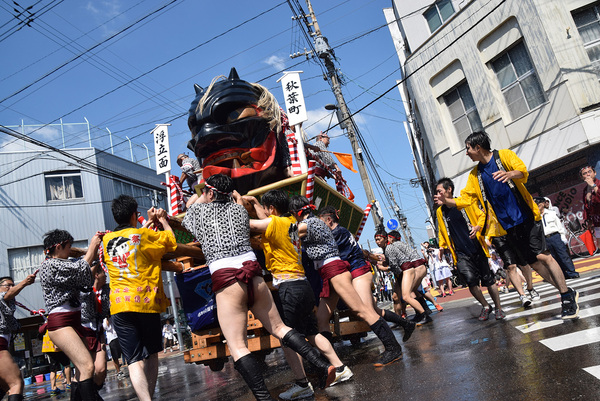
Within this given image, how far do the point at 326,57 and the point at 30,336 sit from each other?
18102mm

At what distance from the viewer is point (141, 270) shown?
11.7 ft

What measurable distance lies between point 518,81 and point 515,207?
11657mm

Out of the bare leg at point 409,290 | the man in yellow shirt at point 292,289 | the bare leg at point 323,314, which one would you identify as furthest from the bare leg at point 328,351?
the bare leg at point 409,290

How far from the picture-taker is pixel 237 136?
6.02m

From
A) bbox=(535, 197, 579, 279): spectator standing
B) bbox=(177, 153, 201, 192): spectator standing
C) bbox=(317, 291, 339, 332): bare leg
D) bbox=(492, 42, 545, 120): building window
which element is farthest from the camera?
bbox=(492, 42, 545, 120): building window

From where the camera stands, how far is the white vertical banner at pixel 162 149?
362 inches

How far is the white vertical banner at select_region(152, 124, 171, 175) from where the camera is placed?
30.2 feet

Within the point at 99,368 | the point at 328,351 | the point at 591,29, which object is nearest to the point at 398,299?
the point at 328,351

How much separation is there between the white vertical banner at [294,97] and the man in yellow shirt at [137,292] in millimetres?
3822

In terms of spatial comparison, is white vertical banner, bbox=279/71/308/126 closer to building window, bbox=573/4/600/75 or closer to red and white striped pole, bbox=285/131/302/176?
red and white striped pole, bbox=285/131/302/176

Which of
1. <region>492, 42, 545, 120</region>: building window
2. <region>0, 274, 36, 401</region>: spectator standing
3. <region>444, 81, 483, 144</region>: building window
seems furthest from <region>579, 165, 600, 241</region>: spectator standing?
<region>444, 81, 483, 144</region>: building window

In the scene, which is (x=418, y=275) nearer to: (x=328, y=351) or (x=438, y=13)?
(x=328, y=351)

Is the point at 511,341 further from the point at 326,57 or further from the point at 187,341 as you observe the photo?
the point at 187,341

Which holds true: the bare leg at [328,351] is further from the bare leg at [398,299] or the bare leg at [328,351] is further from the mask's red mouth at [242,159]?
the bare leg at [398,299]
